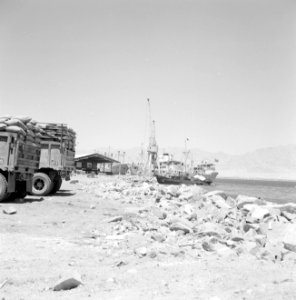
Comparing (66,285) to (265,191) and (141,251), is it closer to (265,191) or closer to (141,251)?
(141,251)

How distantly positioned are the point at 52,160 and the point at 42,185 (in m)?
1.27

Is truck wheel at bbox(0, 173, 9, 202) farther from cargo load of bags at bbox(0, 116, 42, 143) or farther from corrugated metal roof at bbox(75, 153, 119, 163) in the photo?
corrugated metal roof at bbox(75, 153, 119, 163)

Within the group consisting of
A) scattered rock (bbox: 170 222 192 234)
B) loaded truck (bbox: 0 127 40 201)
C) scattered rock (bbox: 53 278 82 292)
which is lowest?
scattered rock (bbox: 53 278 82 292)

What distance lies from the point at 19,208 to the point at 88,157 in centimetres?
5306

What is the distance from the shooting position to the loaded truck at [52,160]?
55.4ft

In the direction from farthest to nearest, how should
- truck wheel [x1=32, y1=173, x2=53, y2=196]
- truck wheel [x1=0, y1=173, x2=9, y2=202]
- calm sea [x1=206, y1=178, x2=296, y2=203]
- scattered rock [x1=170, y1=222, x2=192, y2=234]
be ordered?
calm sea [x1=206, y1=178, x2=296, y2=203], truck wheel [x1=32, y1=173, x2=53, y2=196], truck wheel [x1=0, y1=173, x2=9, y2=202], scattered rock [x1=170, y1=222, x2=192, y2=234]

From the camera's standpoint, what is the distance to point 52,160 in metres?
17.3

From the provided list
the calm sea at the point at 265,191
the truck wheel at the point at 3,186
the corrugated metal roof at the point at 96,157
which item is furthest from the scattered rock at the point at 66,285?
the corrugated metal roof at the point at 96,157

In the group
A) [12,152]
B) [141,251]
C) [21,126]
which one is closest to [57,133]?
[21,126]

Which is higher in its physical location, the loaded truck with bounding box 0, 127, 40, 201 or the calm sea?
the loaded truck with bounding box 0, 127, 40, 201

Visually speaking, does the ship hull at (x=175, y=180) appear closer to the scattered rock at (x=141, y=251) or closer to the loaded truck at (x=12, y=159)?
the loaded truck at (x=12, y=159)

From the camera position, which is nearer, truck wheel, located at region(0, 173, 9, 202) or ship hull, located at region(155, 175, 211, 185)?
truck wheel, located at region(0, 173, 9, 202)

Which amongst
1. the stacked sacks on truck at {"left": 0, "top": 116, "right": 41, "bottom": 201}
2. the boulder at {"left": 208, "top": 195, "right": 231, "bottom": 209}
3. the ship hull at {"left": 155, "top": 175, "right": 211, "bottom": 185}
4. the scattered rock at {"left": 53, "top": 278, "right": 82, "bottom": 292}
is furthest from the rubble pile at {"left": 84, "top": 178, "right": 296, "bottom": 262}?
the ship hull at {"left": 155, "top": 175, "right": 211, "bottom": 185}

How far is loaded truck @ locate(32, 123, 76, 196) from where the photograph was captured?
55.4ft
